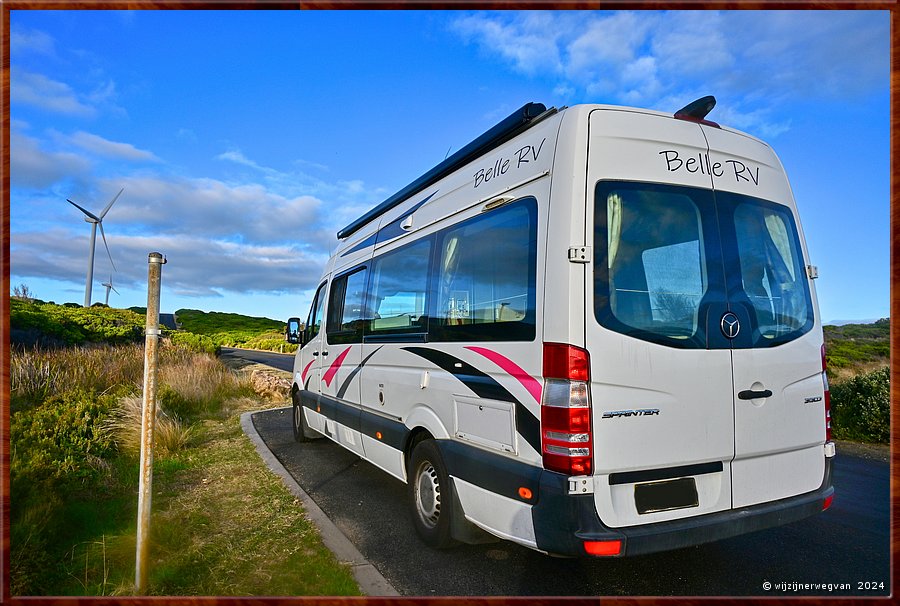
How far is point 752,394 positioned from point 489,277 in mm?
1780

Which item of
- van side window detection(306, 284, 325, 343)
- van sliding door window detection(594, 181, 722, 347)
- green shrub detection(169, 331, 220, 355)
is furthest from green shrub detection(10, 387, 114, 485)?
green shrub detection(169, 331, 220, 355)

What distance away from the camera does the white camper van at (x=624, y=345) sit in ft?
9.77

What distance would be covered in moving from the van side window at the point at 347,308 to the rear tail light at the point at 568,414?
329cm

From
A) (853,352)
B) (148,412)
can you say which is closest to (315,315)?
(148,412)

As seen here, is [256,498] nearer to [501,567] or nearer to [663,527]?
[501,567]

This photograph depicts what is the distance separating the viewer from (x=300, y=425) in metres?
8.34

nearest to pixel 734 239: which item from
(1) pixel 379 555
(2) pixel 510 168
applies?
(2) pixel 510 168

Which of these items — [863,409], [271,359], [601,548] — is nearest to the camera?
[601,548]

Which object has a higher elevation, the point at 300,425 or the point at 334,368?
the point at 334,368

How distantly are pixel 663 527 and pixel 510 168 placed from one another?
7.76 feet

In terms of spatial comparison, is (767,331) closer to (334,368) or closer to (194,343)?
(334,368)

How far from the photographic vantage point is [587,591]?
3.48 metres

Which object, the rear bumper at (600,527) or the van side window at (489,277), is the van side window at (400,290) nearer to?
the van side window at (489,277)

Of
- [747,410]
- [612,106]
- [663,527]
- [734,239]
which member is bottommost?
[663,527]
